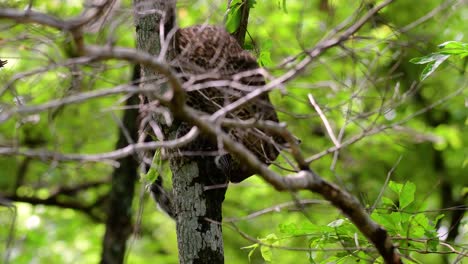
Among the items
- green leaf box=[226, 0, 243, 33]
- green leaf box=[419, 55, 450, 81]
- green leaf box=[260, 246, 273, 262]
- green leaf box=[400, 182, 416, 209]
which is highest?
green leaf box=[226, 0, 243, 33]

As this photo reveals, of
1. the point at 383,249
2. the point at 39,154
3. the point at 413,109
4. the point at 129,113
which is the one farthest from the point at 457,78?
the point at 39,154

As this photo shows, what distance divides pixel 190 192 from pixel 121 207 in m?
3.99

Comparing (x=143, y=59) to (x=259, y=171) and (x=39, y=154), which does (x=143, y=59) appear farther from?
(x=259, y=171)

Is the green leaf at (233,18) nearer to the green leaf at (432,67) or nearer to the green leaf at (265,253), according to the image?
the green leaf at (432,67)

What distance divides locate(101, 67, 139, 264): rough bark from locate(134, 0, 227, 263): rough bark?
334 centimetres

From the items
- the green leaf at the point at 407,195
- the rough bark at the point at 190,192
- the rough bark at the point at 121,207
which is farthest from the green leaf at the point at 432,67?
the rough bark at the point at 121,207

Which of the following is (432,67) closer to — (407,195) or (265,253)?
(407,195)

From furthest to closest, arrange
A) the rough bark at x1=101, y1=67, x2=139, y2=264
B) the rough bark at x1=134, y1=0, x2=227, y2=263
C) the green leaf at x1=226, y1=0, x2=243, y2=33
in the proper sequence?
the rough bark at x1=101, y1=67, x2=139, y2=264 → the green leaf at x1=226, y1=0, x2=243, y2=33 → the rough bark at x1=134, y1=0, x2=227, y2=263

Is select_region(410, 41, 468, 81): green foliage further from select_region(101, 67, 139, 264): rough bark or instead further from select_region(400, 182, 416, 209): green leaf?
select_region(101, 67, 139, 264): rough bark

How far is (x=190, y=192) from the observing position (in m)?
3.76

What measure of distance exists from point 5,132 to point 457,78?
7.23 m

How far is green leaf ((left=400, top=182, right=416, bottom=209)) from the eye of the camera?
3.54m

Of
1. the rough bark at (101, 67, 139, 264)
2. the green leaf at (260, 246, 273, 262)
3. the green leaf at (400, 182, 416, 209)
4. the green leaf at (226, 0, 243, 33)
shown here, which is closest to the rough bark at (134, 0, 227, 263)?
the green leaf at (260, 246, 273, 262)

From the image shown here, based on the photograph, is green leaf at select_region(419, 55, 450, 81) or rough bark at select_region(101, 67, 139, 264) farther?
rough bark at select_region(101, 67, 139, 264)
